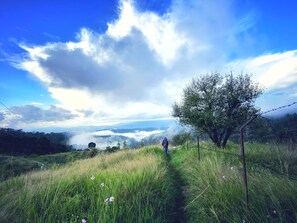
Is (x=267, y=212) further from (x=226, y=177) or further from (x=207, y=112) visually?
(x=207, y=112)

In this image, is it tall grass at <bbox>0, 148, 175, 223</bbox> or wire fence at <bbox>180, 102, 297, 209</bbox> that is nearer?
tall grass at <bbox>0, 148, 175, 223</bbox>

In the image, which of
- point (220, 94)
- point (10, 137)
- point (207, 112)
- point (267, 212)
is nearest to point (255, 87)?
point (220, 94)

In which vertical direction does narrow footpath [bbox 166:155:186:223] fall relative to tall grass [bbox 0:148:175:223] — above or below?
below

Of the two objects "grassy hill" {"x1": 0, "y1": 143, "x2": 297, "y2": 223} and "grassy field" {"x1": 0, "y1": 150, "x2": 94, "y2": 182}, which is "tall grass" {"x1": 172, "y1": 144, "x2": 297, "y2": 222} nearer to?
"grassy hill" {"x1": 0, "y1": 143, "x2": 297, "y2": 223}

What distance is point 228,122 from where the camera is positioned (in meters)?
17.3

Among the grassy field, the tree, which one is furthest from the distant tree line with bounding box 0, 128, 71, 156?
the tree

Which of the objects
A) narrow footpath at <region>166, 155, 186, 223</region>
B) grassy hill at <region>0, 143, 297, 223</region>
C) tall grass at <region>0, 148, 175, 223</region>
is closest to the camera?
grassy hill at <region>0, 143, 297, 223</region>

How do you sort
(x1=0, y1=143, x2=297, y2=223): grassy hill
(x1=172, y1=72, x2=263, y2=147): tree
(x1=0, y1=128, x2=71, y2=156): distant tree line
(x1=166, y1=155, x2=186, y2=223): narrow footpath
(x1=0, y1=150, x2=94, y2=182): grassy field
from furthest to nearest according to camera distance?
(x1=0, y1=128, x2=71, y2=156): distant tree line
(x1=172, y1=72, x2=263, y2=147): tree
(x1=0, y1=150, x2=94, y2=182): grassy field
(x1=166, y1=155, x2=186, y2=223): narrow footpath
(x1=0, y1=143, x2=297, y2=223): grassy hill

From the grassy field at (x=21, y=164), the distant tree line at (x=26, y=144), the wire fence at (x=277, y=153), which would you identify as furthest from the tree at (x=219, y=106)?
the distant tree line at (x=26, y=144)

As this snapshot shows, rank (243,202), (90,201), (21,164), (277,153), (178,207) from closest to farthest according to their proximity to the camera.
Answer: (243,202)
(90,201)
(178,207)
(277,153)
(21,164)

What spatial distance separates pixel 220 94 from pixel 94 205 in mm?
15060

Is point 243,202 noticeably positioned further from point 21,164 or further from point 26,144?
point 26,144

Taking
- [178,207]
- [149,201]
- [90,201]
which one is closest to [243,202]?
[178,207]

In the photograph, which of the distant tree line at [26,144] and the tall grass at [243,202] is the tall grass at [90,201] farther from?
the distant tree line at [26,144]
